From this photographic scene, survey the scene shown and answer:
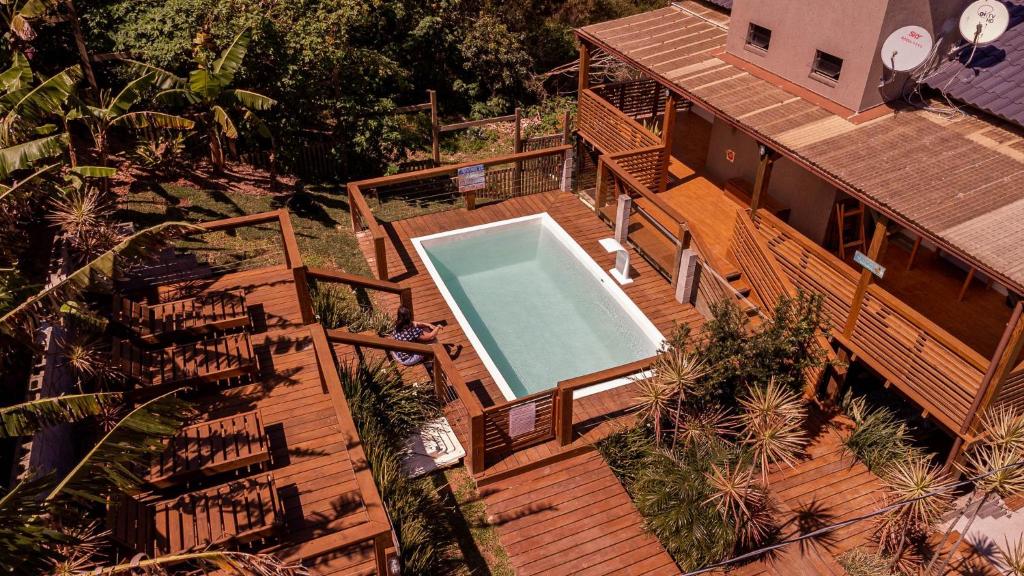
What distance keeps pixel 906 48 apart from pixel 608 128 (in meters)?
7.81

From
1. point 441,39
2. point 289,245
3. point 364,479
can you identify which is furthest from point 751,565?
point 441,39

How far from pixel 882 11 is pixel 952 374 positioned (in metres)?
7.11

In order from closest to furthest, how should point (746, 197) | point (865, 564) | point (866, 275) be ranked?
point (865, 564)
point (866, 275)
point (746, 197)

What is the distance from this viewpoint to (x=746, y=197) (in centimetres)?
1847

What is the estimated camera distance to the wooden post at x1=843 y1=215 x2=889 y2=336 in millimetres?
12328

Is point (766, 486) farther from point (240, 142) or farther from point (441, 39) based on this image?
point (441, 39)

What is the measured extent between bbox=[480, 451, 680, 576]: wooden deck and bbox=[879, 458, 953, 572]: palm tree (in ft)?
11.1

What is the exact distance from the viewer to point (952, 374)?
11.7 metres

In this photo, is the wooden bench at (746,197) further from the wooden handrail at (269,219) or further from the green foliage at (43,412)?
the green foliage at (43,412)

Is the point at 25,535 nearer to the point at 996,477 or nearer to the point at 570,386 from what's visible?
the point at 570,386

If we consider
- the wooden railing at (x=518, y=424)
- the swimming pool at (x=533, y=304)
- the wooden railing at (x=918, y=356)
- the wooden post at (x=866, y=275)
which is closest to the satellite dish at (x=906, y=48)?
the wooden post at (x=866, y=275)

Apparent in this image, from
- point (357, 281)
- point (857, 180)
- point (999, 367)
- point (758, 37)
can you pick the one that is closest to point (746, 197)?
point (758, 37)

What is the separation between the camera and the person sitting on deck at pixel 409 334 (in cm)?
1448

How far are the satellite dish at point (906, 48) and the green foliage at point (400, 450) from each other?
35.6ft
